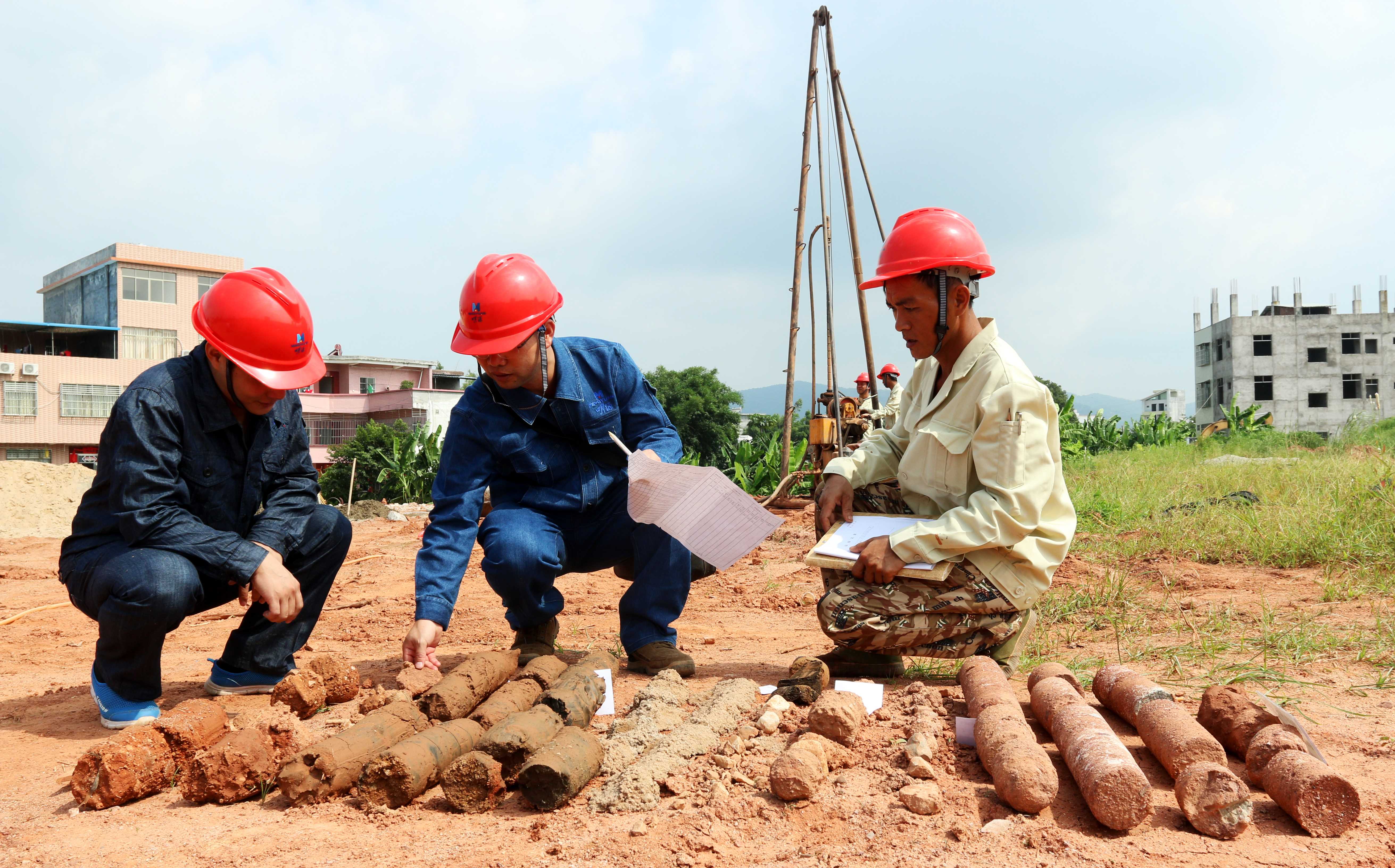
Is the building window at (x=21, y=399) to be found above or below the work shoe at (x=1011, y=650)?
above

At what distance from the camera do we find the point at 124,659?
289 cm

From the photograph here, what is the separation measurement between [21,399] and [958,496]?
36242 mm

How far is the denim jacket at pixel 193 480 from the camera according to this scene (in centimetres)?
285

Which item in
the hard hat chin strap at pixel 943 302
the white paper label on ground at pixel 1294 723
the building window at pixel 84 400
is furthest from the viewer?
the building window at pixel 84 400

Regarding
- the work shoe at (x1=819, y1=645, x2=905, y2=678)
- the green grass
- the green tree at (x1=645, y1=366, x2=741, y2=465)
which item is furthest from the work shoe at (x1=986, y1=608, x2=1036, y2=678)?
the green tree at (x1=645, y1=366, x2=741, y2=465)

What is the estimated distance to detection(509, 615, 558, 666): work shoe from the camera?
3.49 m

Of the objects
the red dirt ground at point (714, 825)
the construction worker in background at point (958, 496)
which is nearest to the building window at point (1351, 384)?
the red dirt ground at point (714, 825)

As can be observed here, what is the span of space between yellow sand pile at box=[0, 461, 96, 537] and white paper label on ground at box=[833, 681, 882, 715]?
1383cm

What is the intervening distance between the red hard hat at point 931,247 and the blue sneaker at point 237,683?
2.56 metres

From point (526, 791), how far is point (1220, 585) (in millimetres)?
4316

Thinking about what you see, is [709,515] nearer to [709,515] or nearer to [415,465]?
[709,515]

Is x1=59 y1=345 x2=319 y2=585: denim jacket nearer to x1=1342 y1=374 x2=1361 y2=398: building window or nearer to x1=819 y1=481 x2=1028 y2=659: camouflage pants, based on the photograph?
x1=819 y1=481 x2=1028 y2=659: camouflage pants

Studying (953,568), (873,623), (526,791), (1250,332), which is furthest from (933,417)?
(1250,332)

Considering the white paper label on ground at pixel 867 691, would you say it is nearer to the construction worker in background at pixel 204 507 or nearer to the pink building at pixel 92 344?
the construction worker in background at pixel 204 507
